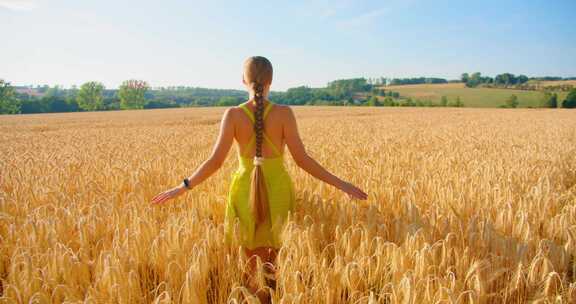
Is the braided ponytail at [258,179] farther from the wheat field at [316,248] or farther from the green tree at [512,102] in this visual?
the green tree at [512,102]

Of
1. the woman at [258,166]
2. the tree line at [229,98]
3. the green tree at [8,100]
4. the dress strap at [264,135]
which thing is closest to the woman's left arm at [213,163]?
the woman at [258,166]

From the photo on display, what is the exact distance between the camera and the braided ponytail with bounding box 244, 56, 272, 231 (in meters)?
2.22

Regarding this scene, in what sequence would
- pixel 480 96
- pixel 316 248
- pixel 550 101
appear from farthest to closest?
1. pixel 480 96
2. pixel 550 101
3. pixel 316 248

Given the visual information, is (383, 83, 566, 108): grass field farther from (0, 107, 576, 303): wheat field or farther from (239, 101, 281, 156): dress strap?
(239, 101, 281, 156): dress strap

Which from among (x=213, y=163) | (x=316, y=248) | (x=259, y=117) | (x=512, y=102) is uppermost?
(x=512, y=102)

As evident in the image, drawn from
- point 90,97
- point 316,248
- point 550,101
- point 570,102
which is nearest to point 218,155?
point 316,248

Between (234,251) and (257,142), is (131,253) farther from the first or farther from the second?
(257,142)

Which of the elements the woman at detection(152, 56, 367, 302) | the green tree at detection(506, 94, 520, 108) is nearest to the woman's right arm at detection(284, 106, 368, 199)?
the woman at detection(152, 56, 367, 302)

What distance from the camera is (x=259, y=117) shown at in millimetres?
2305

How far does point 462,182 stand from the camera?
374 cm

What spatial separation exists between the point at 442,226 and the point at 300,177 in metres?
2.05

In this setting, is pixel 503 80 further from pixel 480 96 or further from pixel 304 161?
pixel 304 161

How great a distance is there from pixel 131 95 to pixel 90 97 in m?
9.75

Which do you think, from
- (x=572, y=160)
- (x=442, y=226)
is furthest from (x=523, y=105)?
(x=442, y=226)
